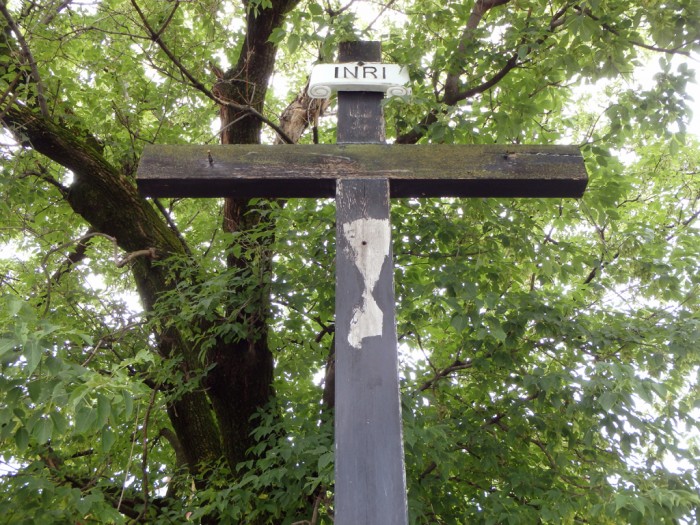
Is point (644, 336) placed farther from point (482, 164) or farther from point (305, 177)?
point (305, 177)

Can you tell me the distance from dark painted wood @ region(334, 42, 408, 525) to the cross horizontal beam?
0.09m

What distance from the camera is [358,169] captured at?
2252 millimetres

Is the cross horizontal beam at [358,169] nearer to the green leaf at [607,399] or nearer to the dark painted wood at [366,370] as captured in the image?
the dark painted wood at [366,370]

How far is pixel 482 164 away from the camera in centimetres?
230

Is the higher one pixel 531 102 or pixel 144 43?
pixel 144 43

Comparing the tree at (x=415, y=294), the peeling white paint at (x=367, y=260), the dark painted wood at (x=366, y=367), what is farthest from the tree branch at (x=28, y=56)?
the peeling white paint at (x=367, y=260)

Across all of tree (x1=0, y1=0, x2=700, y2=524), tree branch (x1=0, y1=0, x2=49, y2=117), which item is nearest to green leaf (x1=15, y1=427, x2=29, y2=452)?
tree (x1=0, y1=0, x2=700, y2=524)

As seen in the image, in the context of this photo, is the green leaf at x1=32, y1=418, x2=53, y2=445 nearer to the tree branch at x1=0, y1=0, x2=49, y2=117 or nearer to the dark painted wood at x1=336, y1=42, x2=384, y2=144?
the dark painted wood at x1=336, y1=42, x2=384, y2=144

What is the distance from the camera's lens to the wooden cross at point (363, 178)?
1957 mm

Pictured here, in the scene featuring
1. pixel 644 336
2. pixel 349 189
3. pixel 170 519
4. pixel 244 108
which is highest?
pixel 244 108

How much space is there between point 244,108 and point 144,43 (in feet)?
5.06

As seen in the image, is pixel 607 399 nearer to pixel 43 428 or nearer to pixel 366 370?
pixel 366 370

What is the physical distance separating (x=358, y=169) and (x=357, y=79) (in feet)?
1.26

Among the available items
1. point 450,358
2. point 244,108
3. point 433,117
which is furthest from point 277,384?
point 433,117
